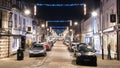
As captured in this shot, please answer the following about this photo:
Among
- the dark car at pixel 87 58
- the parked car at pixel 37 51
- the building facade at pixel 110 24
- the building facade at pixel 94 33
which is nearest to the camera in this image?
the dark car at pixel 87 58

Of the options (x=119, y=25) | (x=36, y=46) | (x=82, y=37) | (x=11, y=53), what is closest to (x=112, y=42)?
(x=119, y=25)

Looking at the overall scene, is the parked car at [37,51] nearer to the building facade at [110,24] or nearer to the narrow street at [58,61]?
the narrow street at [58,61]

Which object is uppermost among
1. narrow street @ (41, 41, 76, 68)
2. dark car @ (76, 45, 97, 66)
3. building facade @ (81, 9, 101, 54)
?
building facade @ (81, 9, 101, 54)

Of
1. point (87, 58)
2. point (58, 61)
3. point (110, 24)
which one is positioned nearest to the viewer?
point (87, 58)

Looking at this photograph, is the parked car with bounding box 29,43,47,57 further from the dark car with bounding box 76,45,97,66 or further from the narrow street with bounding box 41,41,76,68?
the dark car with bounding box 76,45,97,66

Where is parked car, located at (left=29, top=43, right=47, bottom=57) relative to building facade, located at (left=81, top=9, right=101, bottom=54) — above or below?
below

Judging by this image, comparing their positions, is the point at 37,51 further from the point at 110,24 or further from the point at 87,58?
the point at 87,58

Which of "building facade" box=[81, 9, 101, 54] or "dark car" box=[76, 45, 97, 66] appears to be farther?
"building facade" box=[81, 9, 101, 54]

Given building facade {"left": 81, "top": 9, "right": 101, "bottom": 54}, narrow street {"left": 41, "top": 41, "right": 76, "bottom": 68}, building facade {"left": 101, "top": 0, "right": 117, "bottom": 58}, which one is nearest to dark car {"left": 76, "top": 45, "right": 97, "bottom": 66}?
narrow street {"left": 41, "top": 41, "right": 76, "bottom": 68}

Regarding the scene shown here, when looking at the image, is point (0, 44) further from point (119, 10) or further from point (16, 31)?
point (119, 10)

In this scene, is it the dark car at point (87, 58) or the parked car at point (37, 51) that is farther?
the parked car at point (37, 51)

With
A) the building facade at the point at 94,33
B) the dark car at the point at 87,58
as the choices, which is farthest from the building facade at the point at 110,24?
the dark car at the point at 87,58

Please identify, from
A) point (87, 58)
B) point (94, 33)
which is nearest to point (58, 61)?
point (87, 58)

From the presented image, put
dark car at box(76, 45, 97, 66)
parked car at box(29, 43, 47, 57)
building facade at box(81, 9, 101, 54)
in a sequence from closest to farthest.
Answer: dark car at box(76, 45, 97, 66), parked car at box(29, 43, 47, 57), building facade at box(81, 9, 101, 54)
